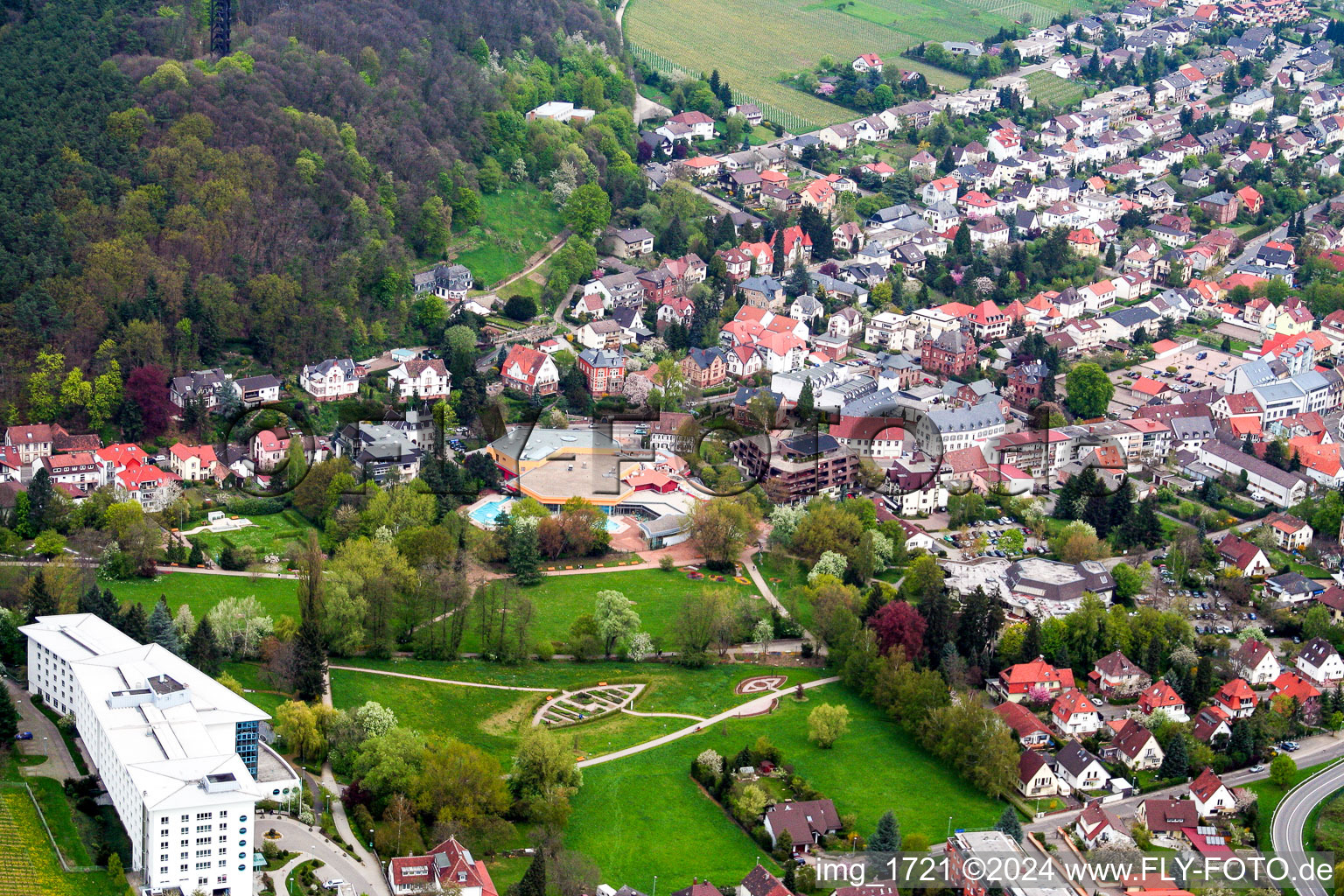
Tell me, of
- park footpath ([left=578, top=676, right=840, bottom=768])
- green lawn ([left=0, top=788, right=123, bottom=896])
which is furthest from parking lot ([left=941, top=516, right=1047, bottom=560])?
green lawn ([left=0, top=788, right=123, bottom=896])

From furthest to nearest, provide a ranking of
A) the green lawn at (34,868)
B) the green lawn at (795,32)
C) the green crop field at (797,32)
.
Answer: the green crop field at (797,32)
the green lawn at (795,32)
the green lawn at (34,868)

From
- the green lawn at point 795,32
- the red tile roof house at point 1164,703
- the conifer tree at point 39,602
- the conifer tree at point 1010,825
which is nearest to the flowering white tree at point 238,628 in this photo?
the conifer tree at point 39,602

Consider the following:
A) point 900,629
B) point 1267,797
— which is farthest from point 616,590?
point 1267,797

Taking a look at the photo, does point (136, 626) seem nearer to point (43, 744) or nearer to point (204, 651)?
point (204, 651)

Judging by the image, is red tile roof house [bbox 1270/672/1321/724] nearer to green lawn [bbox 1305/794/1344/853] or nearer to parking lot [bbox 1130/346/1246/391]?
green lawn [bbox 1305/794/1344/853]

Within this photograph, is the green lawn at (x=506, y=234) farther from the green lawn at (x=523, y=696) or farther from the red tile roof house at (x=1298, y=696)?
the red tile roof house at (x=1298, y=696)

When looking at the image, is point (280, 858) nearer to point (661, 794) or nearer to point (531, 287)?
point (661, 794)

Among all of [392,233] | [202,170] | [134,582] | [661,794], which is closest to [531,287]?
[392,233]
